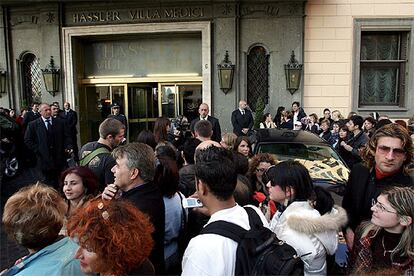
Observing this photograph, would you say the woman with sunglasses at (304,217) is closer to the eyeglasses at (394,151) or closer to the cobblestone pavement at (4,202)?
the eyeglasses at (394,151)

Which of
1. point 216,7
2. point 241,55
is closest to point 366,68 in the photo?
point 241,55

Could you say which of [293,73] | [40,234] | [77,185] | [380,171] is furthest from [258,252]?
[293,73]

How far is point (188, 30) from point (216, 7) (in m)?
1.11

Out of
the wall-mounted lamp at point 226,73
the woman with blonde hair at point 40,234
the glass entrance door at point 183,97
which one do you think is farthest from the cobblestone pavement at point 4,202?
the wall-mounted lamp at point 226,73

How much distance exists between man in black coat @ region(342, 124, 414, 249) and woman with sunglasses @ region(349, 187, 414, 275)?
489 mm

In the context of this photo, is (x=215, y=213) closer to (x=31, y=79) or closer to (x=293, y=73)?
(x=293, y=73)

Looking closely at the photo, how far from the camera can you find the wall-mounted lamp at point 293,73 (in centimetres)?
1171

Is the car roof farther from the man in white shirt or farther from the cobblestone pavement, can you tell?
the man in white shirt

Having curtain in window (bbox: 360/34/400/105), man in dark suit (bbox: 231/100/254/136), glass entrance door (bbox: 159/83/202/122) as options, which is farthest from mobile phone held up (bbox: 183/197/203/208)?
curtain in window (bbox: 360/34/400/105)

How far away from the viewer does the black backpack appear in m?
1.63

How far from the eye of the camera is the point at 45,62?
1284cm

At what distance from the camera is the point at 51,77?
41.2 ft

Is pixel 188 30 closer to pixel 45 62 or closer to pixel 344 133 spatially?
pixel 45 62

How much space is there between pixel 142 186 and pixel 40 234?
84 centimetres
